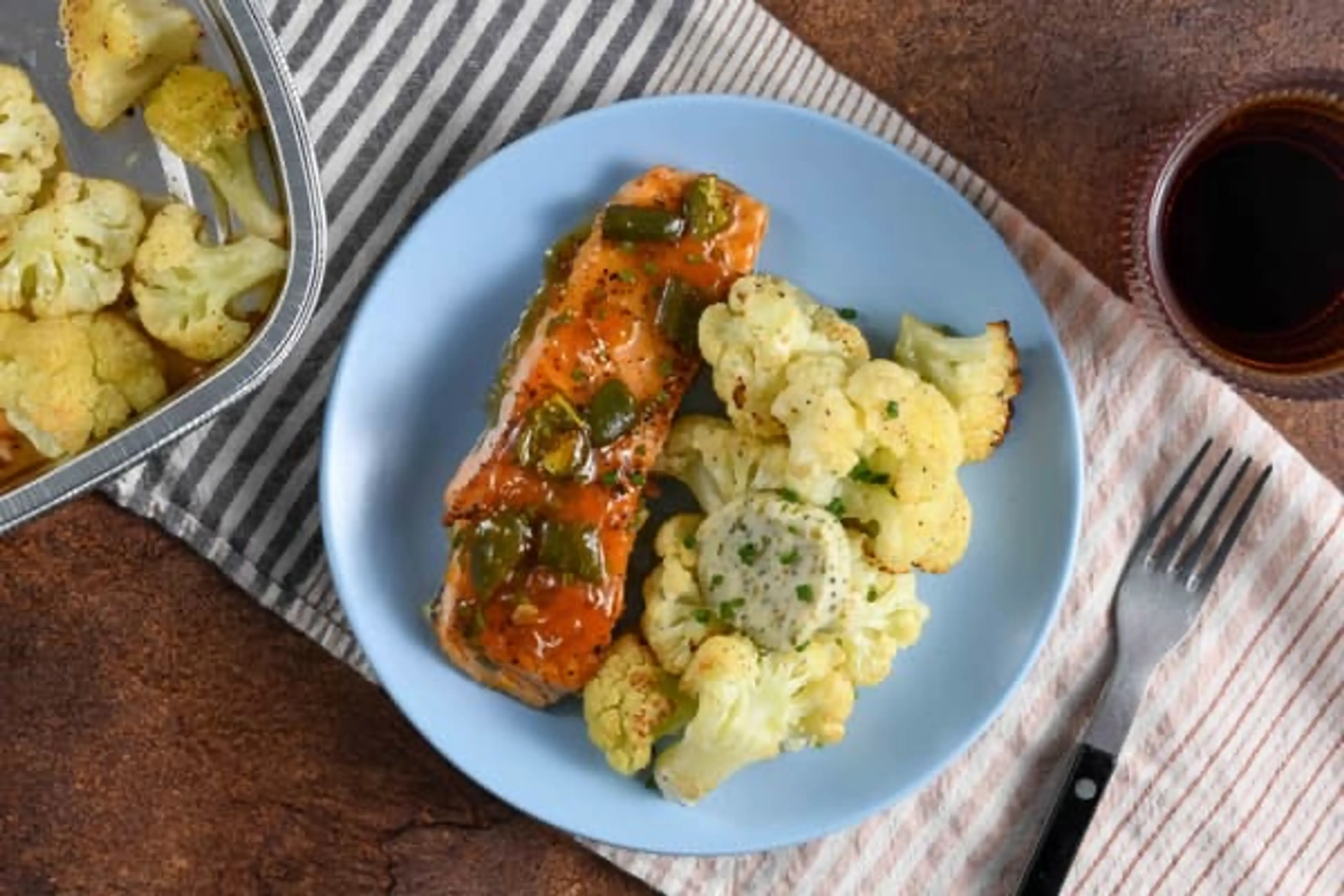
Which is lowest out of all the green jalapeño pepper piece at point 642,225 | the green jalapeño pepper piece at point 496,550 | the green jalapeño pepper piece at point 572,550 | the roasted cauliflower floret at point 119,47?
the green jalapeño pepper piece at point 496,550

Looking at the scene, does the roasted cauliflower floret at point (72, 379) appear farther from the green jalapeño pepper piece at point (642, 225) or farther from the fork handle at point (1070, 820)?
the fork handle at point (1070, 820)

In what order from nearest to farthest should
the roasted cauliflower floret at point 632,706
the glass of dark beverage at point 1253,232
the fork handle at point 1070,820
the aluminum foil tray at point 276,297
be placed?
the aluminum foil tray at point 276,297, the roasted cauliflower floret at point 632,706, the glass of dark beverage at point 1253,232, the fork handle at point 1070,820

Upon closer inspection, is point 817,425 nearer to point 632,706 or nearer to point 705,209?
point 705,209

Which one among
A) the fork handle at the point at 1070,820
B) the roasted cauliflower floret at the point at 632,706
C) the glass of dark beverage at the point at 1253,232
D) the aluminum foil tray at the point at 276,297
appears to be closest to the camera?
the aluminum foil tray at the point at 276,297

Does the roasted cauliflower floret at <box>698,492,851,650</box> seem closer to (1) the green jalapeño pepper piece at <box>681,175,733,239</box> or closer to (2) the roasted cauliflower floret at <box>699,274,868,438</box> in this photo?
(2) the roasted cauliflower floret at <box>699,274,868,438</box>

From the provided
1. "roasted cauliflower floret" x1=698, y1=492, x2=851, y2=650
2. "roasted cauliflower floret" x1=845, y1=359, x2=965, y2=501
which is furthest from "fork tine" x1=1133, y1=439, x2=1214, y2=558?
"roasted cauliflower floret" x1=698, y1=492, x2=851, y2=650

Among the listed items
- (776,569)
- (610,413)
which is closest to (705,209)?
(610,413)

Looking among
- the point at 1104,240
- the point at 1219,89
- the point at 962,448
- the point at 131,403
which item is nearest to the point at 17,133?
the point at 131,403

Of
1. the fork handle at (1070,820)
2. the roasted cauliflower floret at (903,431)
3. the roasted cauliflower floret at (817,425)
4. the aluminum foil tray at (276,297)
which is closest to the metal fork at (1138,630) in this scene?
the fork handle at (1070,820)
